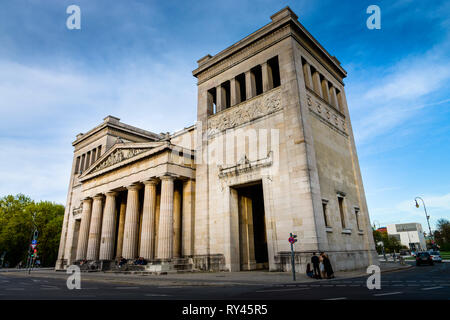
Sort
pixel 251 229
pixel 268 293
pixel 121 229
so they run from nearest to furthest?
pixel 268 293, pixel 251 229, pixel 121 229

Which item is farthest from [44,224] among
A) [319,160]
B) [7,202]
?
[319,160]

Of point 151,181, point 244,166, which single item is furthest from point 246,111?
point 151,181

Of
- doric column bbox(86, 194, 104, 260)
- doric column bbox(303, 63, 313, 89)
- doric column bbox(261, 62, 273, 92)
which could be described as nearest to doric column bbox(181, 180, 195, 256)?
doric column bbox(261, 62, 273, 92)

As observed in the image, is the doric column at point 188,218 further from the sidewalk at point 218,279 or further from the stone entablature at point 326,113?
the stone entablature at point 326,113

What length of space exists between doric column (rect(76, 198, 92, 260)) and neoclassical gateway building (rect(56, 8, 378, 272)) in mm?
2498

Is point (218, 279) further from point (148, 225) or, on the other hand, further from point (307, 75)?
point (307, 75)

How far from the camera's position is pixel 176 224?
29.6m

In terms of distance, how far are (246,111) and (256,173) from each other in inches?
259

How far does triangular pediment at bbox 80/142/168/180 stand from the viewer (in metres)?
31.0

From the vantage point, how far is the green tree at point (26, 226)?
2286 inches

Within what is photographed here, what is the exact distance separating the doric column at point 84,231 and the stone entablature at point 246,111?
21.5 m

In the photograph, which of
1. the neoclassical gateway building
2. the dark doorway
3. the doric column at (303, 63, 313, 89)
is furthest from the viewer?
the doric column at (303, 63, 313, 89)

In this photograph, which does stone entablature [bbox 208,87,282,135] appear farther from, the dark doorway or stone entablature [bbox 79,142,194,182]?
the dark doorway

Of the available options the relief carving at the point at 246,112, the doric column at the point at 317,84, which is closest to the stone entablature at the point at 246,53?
the relief carving at the point at 246,112
